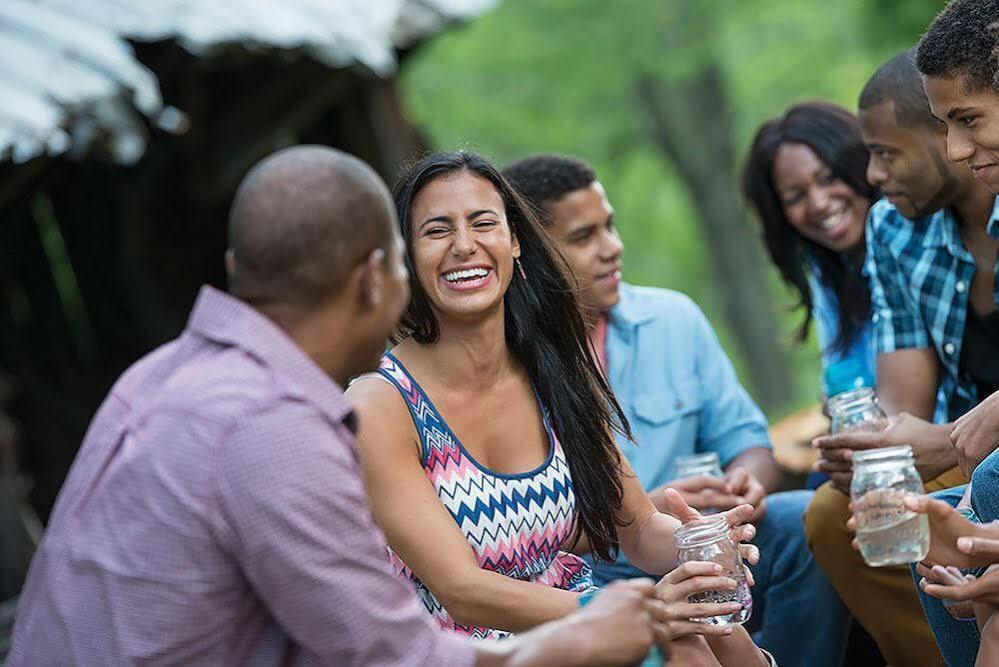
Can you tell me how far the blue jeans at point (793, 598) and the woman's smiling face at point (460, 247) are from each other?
3.79ft

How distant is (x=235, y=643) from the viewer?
94.0 inches

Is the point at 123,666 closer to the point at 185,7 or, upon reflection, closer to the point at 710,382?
the point at 710,382

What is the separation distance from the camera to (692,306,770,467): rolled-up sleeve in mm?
4781

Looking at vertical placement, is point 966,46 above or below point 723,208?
above

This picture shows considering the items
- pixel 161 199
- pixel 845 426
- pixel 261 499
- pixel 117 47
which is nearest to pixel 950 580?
pixel 845 426

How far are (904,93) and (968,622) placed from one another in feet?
5.57

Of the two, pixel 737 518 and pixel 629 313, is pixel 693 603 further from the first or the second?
pixel 629 313

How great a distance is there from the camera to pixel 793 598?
4.46m

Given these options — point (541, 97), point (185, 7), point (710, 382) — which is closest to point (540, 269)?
point (710, 382)

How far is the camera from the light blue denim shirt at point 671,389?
4.72m

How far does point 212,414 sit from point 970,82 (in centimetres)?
215

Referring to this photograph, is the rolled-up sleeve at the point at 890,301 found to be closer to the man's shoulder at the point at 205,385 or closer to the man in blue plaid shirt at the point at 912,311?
the man in blue plaid shirt at the point at 912,311

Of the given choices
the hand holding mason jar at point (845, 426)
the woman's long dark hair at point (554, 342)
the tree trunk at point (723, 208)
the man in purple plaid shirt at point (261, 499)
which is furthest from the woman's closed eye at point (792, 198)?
the tree trunk at point (723, 208)

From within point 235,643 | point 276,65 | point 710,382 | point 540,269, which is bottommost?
point 710,382
